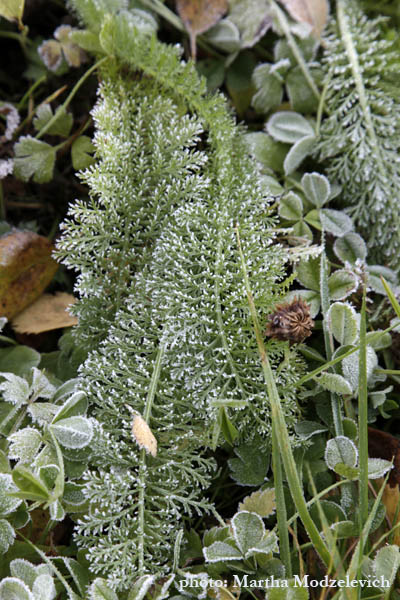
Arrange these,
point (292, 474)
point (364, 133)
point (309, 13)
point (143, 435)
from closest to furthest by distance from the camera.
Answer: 1. point (292, 474)
2. point (143, 435)
3. point (364, 133)
4. point (309, 13)

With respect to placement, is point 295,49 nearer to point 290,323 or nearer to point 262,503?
point 290,323

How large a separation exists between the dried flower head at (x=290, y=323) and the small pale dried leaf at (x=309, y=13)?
0.92 metres

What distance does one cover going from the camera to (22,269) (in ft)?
4.33

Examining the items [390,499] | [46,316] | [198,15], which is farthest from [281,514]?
[198,15]

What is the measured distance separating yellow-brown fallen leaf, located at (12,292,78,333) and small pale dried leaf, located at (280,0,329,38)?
1008 mm

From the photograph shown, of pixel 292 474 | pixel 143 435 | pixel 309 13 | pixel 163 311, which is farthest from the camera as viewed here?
pixel 309 13

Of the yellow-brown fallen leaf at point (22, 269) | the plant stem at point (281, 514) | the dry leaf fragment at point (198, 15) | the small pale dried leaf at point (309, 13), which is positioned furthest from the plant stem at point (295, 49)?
the plant stem at point (281, 514)

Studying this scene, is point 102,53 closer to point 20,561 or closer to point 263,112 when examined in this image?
point 263,112

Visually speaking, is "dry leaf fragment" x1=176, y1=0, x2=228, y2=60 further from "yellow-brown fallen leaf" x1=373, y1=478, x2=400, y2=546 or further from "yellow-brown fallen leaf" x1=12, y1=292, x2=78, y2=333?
"yellow-brown fallen leaf" x1=373, y1=478, x2=400, y2=546

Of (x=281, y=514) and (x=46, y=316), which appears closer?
(x=281, y=514)

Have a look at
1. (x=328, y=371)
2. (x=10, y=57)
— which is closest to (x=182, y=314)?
(x=328, y=371)

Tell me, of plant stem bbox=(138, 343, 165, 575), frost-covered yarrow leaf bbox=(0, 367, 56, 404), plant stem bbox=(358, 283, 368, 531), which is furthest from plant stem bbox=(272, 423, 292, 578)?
frost-covered yarrow leaf bbox=(0, 367, 56, 404)

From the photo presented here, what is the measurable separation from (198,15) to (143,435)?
3.95 feet

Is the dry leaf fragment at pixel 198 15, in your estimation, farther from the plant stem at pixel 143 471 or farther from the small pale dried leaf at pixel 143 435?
the small pale dried leaf at pixel 143 435
